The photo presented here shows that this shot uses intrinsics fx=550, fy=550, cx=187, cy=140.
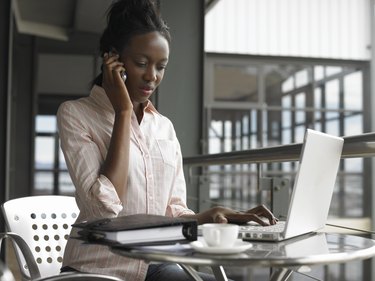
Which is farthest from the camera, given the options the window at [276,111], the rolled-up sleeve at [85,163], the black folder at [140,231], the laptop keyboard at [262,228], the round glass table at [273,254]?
the window at [276,111]

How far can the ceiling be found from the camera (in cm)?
690

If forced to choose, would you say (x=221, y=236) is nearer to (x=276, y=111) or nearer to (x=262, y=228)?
(x=262, y=228)

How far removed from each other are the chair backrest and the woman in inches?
15.7

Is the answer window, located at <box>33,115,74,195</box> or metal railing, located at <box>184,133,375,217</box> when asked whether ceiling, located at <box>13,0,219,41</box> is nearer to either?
window, located at <box>33,115,74,195</box>

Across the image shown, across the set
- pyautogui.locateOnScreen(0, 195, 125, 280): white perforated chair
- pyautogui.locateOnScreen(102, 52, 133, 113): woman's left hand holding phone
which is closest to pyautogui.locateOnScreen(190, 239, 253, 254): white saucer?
pyautogui.locateOnScreen(102, 52, 133, 113): woman's left hand holding phone

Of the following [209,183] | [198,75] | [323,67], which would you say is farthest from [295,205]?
[323,67]

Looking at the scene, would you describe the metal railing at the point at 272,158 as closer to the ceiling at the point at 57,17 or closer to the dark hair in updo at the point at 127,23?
the dark hair in updo at the point at 127,23

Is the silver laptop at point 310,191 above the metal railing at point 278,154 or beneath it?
beneath

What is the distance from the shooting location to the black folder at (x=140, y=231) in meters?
1.03

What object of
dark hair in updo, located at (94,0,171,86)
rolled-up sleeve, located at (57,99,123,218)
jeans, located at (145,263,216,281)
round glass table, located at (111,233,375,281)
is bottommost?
jeans, located at (145,263,216,281)

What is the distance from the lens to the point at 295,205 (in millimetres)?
1110

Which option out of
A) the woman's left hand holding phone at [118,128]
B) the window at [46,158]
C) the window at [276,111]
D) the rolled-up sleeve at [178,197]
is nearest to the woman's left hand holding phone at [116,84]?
the woman's left hand holding phone at [118,128]

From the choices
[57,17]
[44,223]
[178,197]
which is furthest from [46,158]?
[178,197]

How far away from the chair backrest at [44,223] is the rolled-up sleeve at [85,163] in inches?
16.6
